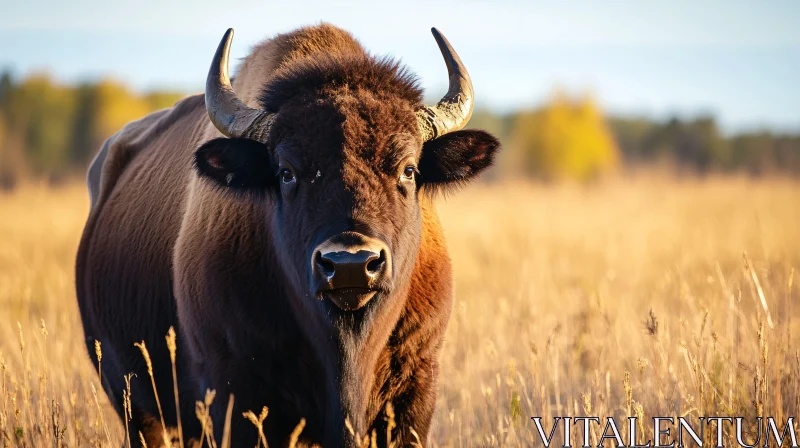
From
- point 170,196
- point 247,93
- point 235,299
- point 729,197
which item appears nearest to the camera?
point 235,299

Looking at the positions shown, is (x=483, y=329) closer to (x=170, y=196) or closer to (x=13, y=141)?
(x=170, y=196)

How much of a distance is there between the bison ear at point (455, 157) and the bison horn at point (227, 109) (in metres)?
1.06

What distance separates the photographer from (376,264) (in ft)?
13.5

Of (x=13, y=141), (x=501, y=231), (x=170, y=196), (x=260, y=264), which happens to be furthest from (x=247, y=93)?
(x=13, y=141)

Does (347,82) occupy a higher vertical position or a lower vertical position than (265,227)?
higher

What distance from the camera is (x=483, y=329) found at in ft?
30.1

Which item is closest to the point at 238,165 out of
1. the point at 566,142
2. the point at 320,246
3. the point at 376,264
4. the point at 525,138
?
the point at 320,246

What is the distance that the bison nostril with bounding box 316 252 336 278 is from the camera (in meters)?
4.03

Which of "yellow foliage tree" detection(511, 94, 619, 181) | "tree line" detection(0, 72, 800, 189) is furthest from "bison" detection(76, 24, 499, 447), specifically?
"yellow foliage tree" detection(511, 94, 619, 181)

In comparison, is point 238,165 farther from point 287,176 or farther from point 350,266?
point 350,266

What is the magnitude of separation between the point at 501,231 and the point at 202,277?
45.8 ft

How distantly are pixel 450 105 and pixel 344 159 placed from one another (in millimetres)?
1206

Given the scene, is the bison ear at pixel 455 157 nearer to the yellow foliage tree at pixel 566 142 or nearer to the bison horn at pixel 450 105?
the bison horn at pixel 450 105

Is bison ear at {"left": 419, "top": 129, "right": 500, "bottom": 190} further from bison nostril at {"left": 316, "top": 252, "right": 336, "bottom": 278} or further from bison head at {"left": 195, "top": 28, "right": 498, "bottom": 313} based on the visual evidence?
bison nostril at {"left": 316, "top": 252, "right": 336, "bottom": 278}
